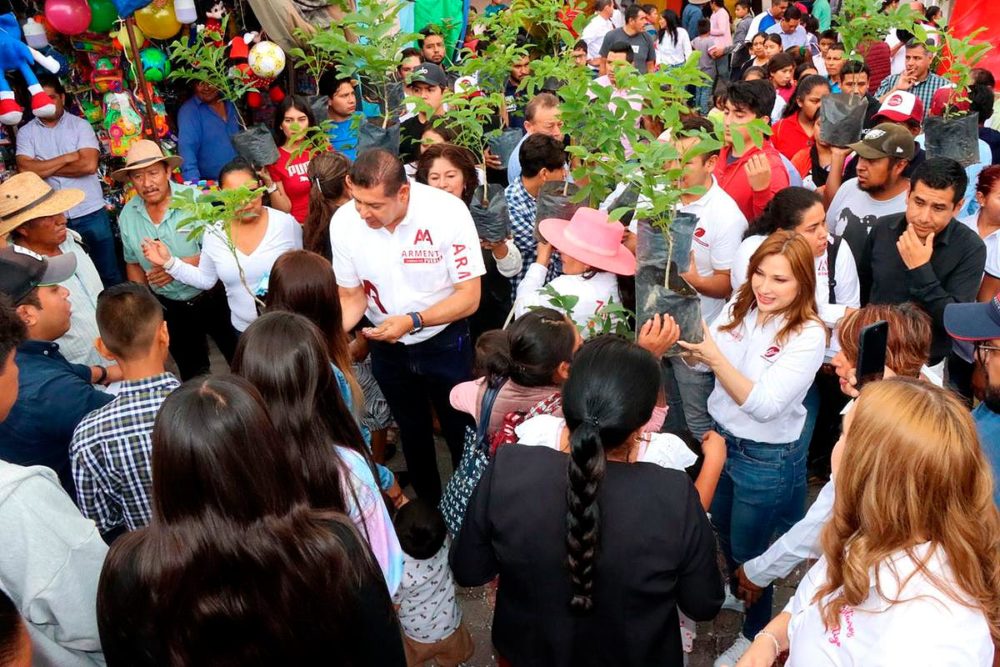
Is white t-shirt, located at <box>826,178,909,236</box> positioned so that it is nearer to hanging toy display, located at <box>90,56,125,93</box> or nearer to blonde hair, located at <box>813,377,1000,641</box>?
blonde hair, located at <box>813,377,1000,641</box>

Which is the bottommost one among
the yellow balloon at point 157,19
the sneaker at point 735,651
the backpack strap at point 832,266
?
the sneaker at point 735,651

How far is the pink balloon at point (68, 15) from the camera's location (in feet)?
15.6

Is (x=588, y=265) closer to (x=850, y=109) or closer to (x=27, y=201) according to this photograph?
(x=850, y=109)

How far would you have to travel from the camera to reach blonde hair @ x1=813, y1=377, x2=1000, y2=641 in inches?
53.8

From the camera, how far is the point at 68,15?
4785mm

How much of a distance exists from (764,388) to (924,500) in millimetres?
1039

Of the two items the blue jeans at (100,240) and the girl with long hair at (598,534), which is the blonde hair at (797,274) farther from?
the blue jeans at (100,240)

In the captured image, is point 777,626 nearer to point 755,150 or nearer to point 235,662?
point 235,662

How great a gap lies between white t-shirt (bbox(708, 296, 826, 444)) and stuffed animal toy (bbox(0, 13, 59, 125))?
437 cm

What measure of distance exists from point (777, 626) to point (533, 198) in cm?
268

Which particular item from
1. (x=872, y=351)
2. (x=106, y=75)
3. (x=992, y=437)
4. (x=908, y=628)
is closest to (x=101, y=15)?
(x=106, y=75)

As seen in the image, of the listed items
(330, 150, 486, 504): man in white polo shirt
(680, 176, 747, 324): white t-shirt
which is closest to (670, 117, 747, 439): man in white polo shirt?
(680, 176, 747, 324): white t-shirt

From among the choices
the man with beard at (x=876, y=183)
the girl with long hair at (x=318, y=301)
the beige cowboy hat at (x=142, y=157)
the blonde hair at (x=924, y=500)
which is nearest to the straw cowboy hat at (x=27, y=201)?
the beige cowboy hat at (x=142, y=157)

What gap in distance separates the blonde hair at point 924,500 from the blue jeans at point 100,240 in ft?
15.9
